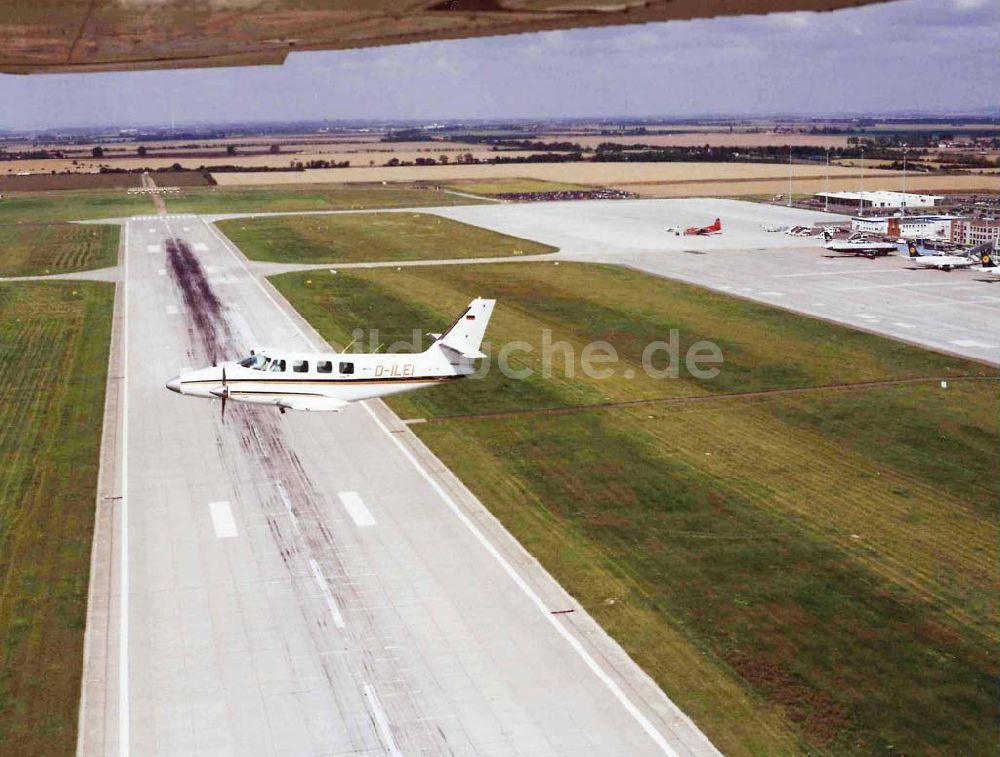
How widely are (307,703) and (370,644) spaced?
10.5 ft

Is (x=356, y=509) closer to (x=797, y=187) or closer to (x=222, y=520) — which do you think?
(x=222, y=520)

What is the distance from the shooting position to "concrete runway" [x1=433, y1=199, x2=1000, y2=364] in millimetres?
72375

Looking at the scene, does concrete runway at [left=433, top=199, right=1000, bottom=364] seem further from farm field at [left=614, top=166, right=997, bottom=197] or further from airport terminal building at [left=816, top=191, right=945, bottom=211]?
farm field at [left=614, top=166, right=997, bottom=197]

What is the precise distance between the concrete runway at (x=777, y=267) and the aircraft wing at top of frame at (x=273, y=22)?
59.6 metres

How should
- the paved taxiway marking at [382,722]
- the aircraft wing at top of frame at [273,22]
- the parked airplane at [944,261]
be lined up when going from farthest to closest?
1. the parked airplane at [944,261]
2. the paved taxiway marking at [382,722]
3. the aircraft wing at top of frame at [273,22]

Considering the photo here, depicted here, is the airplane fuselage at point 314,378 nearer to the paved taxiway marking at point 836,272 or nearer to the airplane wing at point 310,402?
the airplane wing at point 310,402

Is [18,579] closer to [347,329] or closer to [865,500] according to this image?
[865,500]

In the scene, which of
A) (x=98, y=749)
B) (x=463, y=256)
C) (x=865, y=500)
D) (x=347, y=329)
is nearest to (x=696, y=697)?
(x=98, y=749)

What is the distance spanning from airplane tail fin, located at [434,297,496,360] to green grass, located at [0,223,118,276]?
62.2 m

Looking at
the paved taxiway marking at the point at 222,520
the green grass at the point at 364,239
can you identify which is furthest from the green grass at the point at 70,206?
the paved taxiway marking at the point at 222,520

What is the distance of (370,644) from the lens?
2870 cm

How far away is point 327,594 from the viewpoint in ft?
104

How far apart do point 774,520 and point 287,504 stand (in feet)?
56.5

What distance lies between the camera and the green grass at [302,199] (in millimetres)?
158375
